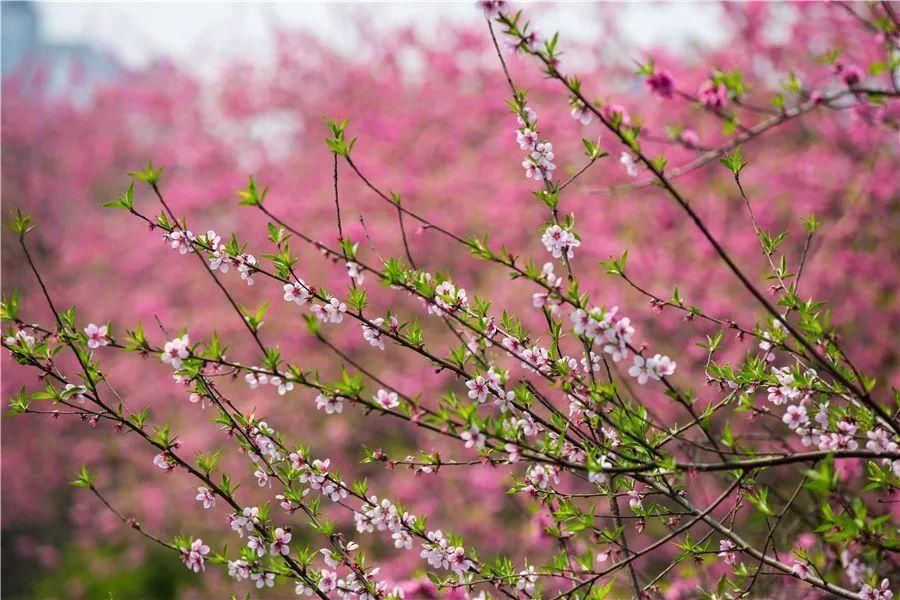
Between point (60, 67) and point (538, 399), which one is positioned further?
point (60, 67)

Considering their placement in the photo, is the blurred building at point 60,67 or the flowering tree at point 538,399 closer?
the flowering tree at point 538,399

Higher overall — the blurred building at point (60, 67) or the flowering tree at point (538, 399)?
the blurred building at point (60, 67)

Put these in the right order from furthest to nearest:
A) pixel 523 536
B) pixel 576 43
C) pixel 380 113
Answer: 1. pixel 380 113
2. pixel 576 43
3. pixel 523 536

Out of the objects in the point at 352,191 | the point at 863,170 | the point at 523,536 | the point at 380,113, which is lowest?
the point at 523,536

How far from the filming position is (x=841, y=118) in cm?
692

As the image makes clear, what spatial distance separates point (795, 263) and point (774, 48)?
6.94 feet

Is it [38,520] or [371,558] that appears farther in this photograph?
[38,520]

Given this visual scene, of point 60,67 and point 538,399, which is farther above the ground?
point 60,67

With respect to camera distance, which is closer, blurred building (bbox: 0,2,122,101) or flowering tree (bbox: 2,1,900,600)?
flowering tree (bbox: 2,1,900,600)

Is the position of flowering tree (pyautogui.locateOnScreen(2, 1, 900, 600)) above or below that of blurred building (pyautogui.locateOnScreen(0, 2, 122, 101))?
below

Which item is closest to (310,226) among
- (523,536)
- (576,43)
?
(576,43)

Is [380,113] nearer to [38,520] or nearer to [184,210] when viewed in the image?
[184,210]

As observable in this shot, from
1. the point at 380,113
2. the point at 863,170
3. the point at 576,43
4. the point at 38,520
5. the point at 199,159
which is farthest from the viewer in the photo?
the point at 38,520

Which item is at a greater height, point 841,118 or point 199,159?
point 199,159
